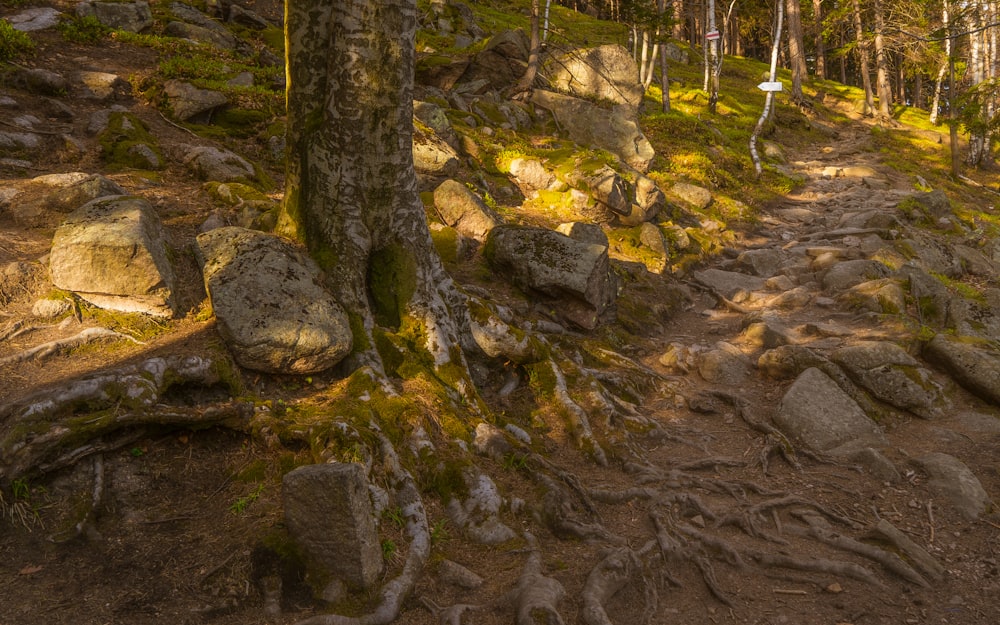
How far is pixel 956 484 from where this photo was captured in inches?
267

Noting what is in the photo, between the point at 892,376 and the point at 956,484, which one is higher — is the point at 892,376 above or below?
above

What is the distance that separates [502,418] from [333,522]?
10.6 feet

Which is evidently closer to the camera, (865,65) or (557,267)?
(557,267)

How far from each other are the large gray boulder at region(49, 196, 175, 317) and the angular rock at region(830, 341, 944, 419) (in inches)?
390

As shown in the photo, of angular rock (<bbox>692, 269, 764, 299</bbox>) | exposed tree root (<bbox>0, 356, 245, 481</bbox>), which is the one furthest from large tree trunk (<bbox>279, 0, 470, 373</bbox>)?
angular rock (<bbox>692, 269, 764, 299</bbox>)

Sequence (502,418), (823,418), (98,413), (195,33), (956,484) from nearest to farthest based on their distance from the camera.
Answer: (98,413), (956,484), (502,418), (823,418), (195,33)

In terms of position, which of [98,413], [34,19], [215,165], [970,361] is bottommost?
[970,361]

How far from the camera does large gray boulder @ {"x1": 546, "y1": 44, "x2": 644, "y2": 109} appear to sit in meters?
22.2

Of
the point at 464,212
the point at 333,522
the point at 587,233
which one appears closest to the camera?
the point at 333,522

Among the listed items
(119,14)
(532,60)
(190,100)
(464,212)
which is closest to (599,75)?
(532,60)

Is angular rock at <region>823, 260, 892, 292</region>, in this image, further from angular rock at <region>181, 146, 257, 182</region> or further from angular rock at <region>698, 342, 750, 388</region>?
angular rock at <region>181, 146, 257, 182</region>

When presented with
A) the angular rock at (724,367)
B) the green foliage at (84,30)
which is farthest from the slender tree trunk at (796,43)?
the green foliage at (84,30)

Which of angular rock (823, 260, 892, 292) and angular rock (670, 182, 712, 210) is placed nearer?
angular rock (823, 260, 892, 292)

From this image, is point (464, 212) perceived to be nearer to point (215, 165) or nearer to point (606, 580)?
point (215, 165)
